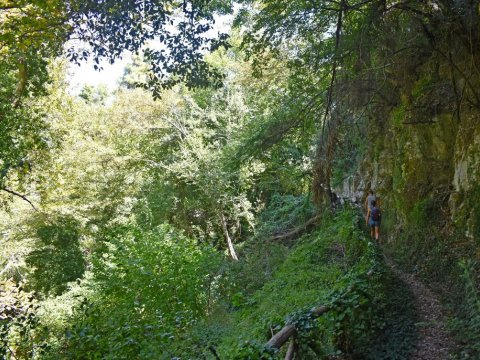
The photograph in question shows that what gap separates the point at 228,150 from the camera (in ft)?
66.2

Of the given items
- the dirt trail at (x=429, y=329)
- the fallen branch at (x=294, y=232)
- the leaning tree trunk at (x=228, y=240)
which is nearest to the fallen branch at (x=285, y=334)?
the dirt trail at (x=429, y=329)

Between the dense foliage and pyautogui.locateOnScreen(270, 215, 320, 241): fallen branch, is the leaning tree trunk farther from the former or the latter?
pyautogui.locateOnScreen(270, 215, 320, 241): fallen branch

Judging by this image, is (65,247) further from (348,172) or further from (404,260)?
(404,260)

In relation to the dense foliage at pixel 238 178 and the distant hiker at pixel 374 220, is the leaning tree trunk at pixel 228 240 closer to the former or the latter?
the dense foliage at pixel 238 178

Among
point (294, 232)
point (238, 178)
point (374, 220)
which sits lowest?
point (374, 220)

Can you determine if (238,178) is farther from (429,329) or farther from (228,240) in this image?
(429,329)

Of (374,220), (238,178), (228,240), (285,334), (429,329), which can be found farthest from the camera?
(238,178)

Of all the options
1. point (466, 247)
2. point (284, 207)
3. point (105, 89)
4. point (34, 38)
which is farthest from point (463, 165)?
point (105, 89)

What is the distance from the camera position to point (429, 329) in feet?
19.1

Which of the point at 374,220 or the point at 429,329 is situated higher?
the point at 374,220

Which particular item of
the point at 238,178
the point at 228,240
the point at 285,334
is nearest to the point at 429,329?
the point at 285,334

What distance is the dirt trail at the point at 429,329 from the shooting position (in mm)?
5152

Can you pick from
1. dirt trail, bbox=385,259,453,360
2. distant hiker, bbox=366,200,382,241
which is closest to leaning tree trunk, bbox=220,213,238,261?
distant hiker, bbox=366,200,382,241

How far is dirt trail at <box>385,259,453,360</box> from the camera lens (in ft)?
16.9
